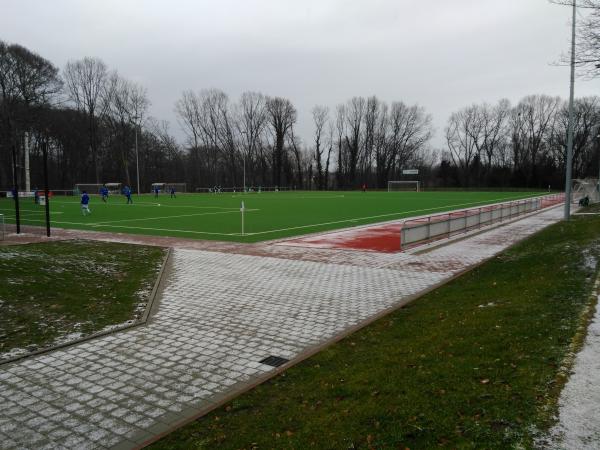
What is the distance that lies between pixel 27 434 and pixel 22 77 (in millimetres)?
63750

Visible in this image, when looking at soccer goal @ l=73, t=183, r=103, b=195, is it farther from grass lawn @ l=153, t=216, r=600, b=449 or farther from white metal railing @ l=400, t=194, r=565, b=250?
grass lawn @ l=153, t=216, r=600, b=449

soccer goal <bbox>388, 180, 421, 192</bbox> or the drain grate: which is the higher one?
soccer goal <bbox>388, 180, 421, 192</bbox>

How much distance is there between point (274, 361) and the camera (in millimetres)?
6242

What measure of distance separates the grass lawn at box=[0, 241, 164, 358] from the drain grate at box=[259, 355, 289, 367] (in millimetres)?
3057

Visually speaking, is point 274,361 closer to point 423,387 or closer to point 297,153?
point 423,387

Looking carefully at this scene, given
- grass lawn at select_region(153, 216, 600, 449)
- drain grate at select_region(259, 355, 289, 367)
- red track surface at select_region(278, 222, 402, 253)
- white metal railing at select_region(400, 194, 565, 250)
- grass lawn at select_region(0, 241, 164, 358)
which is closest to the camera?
grass lawn at select_region(153, 216, 600, 449)

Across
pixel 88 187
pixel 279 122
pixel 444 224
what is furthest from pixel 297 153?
pixel 444 224

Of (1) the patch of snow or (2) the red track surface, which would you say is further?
(2) the red track surface

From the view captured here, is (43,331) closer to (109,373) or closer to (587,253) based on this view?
(109,373)

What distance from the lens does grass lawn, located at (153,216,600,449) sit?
12.6 ft

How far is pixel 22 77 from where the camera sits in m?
56.5

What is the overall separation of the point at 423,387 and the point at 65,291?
312 inches

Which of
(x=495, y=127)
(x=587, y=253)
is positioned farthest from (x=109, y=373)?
(x=495, y=127)

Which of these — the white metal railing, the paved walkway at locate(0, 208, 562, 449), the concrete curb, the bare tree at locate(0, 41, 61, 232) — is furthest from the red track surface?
the bare tree at locate(0, 41, 61, 232)
